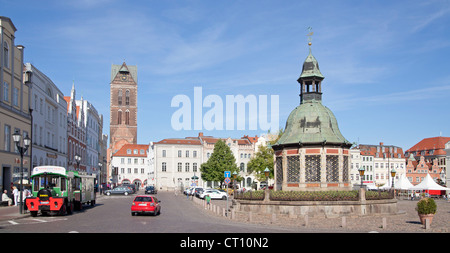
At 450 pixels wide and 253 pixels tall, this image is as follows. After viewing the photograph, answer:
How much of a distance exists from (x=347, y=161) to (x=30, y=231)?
68.8 feet

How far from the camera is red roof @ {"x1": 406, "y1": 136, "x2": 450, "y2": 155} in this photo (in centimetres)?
12062

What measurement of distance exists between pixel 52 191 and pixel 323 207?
15912 mm

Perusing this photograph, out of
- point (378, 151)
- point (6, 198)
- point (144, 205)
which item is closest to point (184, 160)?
point (378, 151)

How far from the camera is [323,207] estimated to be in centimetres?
2677

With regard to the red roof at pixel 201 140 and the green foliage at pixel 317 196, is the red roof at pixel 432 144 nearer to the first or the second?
the red roof at pixel 201 140

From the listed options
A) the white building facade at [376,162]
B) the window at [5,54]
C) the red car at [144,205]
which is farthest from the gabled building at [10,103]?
the white building facade at [376,162]

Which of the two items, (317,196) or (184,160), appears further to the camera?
(184,160)

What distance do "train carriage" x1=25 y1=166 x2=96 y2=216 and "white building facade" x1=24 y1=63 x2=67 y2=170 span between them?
15.5 m

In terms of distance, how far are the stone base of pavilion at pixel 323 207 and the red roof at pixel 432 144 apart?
102 meters

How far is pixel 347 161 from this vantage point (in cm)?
3142

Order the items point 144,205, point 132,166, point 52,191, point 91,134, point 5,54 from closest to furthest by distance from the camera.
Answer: point 52,191 → point 144,205 → point 5,54 → point 91,134 → point 132,166

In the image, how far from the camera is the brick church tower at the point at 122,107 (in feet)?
476

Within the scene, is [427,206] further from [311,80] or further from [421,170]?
[421,170]
